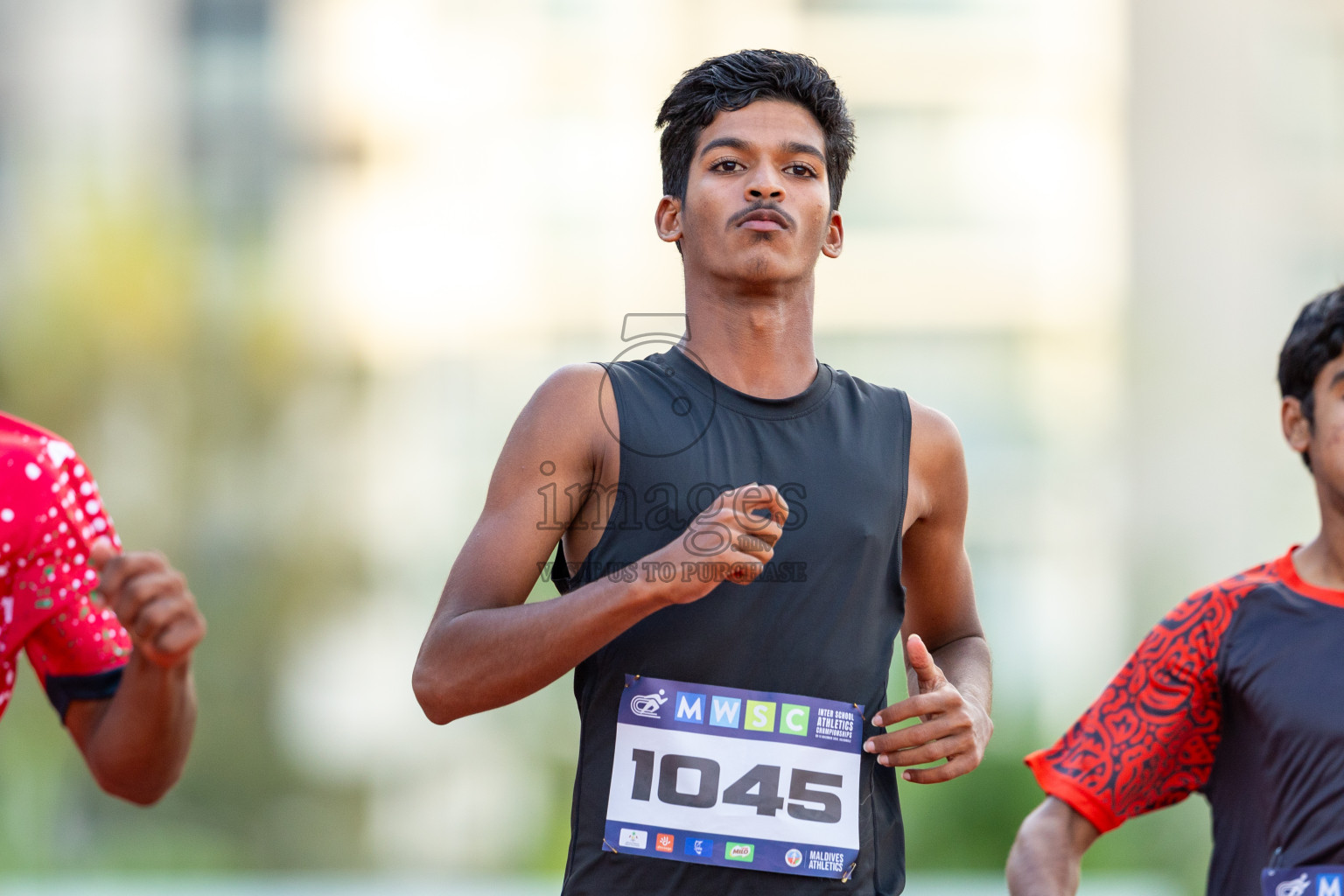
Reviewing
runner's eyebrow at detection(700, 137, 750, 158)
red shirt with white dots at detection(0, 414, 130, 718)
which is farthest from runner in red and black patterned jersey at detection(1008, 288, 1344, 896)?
A: red shirt with white dots at detection(0, 414, 130, 718)

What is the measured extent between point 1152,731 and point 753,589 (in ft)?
2.47

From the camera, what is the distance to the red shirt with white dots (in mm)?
2352

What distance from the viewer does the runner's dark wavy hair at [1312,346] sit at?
2.57m

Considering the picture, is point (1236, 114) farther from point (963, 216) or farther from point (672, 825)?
point (672, 825)

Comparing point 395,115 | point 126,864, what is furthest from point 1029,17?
point 126,864

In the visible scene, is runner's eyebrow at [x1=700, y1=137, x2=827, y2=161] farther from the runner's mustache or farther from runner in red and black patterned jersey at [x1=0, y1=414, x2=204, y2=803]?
runner in red and black patterned jersey at [x1=0, y1=414, x2=204, y2=803]

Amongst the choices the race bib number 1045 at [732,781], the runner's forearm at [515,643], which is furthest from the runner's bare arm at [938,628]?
the runner's forearm at [515,643]

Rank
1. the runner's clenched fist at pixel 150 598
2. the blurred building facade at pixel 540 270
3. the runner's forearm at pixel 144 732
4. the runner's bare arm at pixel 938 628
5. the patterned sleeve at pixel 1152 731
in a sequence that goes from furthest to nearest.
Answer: the blurred building facade at pixel 540 270 → the patterned sleeve at pixel 1152 731 → the runner's bare arm at pixel 938 628 → the runner's forearm at pixel 144 732 → the runner's clenched fist at pixel 150 598

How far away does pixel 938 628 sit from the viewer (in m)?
2.79

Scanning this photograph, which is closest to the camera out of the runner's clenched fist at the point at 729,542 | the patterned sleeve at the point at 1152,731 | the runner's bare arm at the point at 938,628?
the runner's clenched fist at the point at 729,542

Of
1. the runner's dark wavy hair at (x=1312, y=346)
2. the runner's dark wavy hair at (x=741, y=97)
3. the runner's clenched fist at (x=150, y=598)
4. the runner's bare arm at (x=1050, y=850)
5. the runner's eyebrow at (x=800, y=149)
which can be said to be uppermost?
the runner's dark wavy hair at (x=741, y=97)

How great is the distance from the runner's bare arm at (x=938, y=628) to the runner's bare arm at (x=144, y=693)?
42.7 inches

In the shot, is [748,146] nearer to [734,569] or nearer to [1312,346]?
[734,569]

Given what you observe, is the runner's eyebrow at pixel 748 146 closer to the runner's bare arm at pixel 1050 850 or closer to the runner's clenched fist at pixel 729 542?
the runner's clenched fist at pixel 729 542
